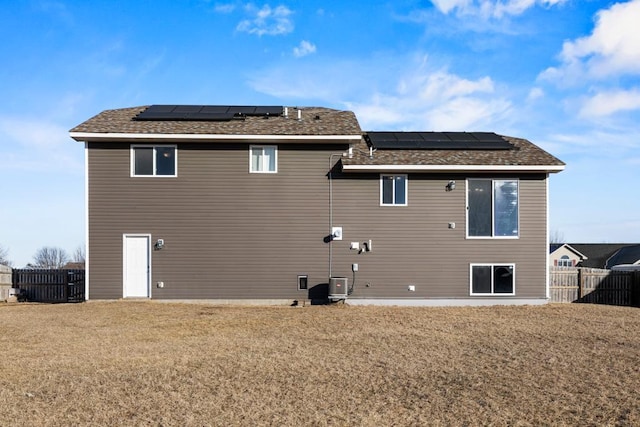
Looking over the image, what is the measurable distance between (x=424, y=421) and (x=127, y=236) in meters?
12.1

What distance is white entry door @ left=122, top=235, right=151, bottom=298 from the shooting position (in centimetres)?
1547

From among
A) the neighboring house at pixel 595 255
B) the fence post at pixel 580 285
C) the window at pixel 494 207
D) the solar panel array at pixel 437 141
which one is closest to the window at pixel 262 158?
the solar panel array at pixel 437 141

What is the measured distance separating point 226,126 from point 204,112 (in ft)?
5.90

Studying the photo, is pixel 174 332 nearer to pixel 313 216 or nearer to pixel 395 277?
pixel 313 216

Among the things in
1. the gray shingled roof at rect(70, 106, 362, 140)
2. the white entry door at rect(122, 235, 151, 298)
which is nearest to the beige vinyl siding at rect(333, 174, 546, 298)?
the gray shingled roof at rect(70, 106, 362, 140)

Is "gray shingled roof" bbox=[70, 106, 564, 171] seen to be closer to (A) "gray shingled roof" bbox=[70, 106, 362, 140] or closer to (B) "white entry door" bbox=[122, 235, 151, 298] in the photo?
(A) "gray shingled roof" bbox=[70, 106, 362, 140]

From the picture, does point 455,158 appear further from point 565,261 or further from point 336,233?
point 565,261

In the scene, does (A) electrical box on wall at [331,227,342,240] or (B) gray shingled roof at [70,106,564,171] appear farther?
(A) electrical box on wall at [331,227,342,240]

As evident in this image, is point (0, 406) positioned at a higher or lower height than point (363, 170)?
lower

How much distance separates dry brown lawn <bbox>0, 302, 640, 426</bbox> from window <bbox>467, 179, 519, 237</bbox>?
3544 millimetres

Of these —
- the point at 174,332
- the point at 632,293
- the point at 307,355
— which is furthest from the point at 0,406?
the point at 632,293

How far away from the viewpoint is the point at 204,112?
17.3 m

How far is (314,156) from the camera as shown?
15781mm

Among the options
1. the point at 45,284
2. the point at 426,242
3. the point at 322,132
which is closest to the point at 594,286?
the point at 426,242
